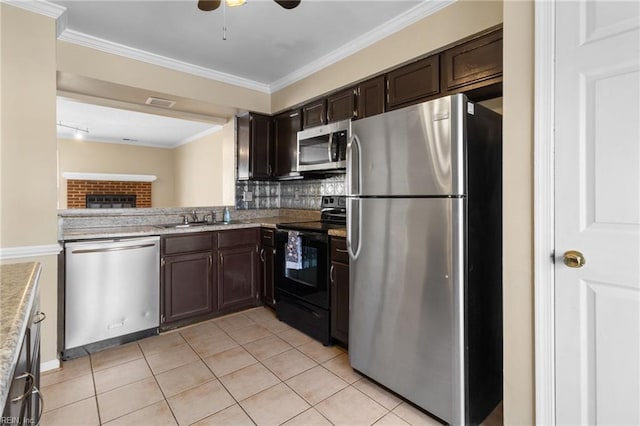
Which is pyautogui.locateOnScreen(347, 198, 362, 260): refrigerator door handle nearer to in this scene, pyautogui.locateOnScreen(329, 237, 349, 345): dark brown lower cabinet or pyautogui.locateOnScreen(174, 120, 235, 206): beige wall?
pyautogui.locateOnScreen(329, 237, 349, 345): dark brown lower cabinet

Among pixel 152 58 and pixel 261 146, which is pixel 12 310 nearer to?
pixel 152 58

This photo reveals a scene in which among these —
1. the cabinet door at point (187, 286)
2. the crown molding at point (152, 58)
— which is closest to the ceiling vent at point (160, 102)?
the crown molding at point (152, 58)

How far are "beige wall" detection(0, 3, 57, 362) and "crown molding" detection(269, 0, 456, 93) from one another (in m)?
2.07

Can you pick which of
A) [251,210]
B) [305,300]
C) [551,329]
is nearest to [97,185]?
[251,210]

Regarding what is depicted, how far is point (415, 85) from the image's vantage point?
7.89 feet

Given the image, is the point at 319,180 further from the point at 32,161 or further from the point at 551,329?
the point at 551,329

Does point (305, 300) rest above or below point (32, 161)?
below

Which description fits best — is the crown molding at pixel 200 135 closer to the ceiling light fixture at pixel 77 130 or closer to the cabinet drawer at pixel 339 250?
the ceiling light fixture at pixel 77 130

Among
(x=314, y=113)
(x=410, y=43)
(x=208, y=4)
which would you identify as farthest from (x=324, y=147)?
(x=208, y=4)

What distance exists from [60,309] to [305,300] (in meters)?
1.89

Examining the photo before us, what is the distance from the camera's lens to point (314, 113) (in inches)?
132

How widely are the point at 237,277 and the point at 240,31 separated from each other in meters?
2.31

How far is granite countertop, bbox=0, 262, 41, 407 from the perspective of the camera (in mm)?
593

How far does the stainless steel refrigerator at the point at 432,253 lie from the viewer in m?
1.64
